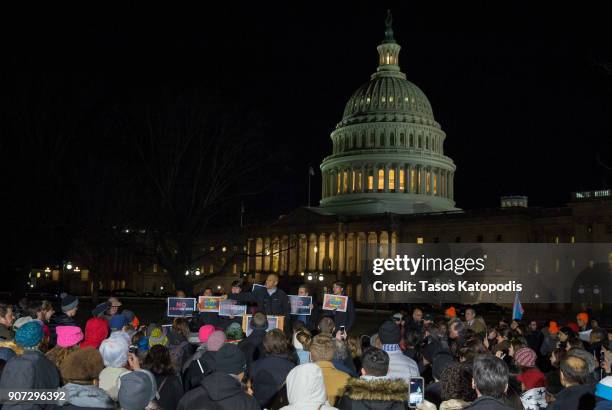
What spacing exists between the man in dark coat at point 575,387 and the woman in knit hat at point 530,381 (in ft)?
3.17

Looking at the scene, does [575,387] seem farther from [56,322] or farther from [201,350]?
[56,322]

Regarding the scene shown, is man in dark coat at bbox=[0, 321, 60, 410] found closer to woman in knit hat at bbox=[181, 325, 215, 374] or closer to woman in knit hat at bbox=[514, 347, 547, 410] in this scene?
woman in knit hat at bbox=[181, 325, 215, 374]

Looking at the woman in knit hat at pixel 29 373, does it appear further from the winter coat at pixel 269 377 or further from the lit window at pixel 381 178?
the lit window at pixel 381 178

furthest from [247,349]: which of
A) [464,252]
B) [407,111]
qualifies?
[407,111]

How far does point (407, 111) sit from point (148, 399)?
374ft

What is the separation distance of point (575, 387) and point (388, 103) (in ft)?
371

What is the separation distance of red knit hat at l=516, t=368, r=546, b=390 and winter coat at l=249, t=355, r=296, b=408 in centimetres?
289

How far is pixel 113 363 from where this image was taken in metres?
7.21

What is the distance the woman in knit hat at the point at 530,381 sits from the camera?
7988 millimetres

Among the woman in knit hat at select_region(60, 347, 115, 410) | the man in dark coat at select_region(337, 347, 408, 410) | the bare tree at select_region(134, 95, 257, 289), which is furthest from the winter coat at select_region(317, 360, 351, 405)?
the bare tree at select_region(134, 95, 257, 289)

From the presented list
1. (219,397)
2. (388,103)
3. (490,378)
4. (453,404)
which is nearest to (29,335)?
(219,397)

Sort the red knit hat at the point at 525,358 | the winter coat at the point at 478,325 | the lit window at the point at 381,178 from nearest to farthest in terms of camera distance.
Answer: the red knit hat at the point at 525,358 → the winter coat at the point at 478,325 → the lit window at the point at 381,178

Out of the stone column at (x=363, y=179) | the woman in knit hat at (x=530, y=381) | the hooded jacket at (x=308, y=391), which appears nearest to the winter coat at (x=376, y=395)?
the hooded jacket at (x=308, y=391)

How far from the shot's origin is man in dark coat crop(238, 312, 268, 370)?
10.2 m
